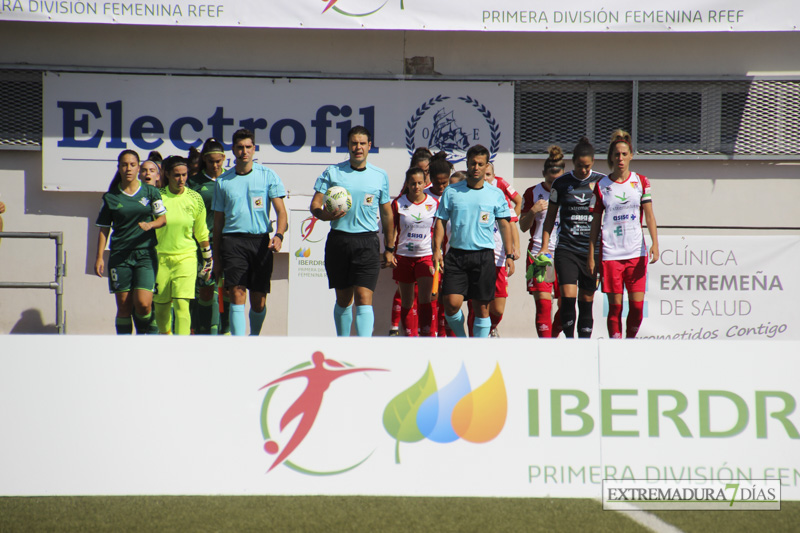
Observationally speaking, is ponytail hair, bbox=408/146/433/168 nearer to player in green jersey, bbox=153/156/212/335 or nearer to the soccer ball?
the soccer ball

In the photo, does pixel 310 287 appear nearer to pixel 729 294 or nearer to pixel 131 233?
pixel 131 233

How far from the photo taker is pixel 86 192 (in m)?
9.85

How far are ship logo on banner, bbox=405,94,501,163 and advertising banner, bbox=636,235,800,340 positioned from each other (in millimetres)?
2525

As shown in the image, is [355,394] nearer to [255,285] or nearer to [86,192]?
[255,285]

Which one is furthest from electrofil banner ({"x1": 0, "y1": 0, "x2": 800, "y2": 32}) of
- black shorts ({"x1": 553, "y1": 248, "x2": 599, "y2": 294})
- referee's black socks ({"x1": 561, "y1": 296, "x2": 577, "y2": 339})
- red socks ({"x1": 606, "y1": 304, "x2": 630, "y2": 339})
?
red socks ({"x1": 606, "y1": 304, "x2": 630, "y2": 339})

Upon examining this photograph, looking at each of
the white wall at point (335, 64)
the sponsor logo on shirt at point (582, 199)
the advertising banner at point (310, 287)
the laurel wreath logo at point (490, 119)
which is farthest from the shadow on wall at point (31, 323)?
the sponsor logo on shirt at point (582, 199)

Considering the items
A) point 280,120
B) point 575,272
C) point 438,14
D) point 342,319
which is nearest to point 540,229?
point 575,272

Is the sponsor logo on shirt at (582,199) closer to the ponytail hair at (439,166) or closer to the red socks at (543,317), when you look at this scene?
the red socks at (543,317)

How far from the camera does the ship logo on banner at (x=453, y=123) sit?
385 inches

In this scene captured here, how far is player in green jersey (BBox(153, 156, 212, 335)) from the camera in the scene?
Answer: 24.6 feet

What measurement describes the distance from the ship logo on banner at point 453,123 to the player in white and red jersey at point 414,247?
1590 mm

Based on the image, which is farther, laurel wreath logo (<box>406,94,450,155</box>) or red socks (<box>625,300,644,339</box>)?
laurel wreath logo (<box>406,94,450,155</box>)

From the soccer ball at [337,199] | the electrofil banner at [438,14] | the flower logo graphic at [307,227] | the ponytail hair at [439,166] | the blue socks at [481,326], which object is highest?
the electrofil banner at [438,14]

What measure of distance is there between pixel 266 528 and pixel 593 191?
15.4 feet
